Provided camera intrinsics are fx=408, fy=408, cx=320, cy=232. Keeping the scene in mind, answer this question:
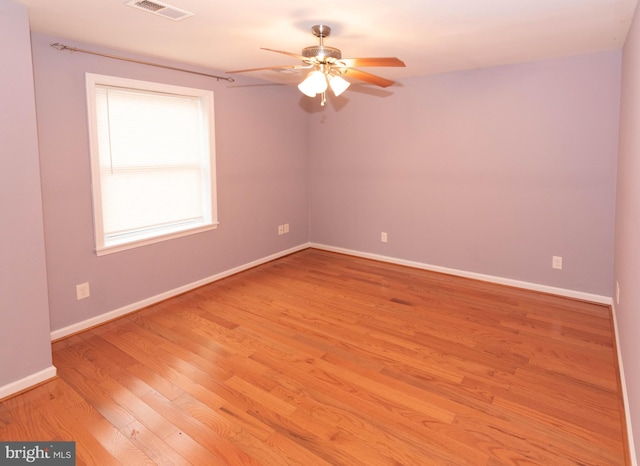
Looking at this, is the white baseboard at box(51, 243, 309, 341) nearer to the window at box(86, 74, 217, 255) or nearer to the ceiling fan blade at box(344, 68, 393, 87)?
the window at box(86, 74, 217, 255)

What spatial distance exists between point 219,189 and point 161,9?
6.91ft

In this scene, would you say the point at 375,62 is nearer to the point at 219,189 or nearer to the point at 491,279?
the point at 219,189

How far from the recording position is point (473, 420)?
2195 millimetres

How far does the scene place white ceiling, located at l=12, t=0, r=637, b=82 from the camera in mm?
2371

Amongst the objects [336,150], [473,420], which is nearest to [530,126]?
[336,150]

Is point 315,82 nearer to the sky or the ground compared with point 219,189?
nearer to the sky

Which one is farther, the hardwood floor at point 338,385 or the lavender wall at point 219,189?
the lavender wall at point 219,189

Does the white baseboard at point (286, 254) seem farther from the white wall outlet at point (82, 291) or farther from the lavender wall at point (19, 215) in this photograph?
the lavender wall at point (19, 215)

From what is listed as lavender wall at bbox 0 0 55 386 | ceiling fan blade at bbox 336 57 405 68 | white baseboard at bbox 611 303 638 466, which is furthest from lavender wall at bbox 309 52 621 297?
lavender wall at bbox 0 0 55 386

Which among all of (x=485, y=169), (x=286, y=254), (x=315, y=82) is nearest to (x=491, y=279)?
(x=485, y=169)

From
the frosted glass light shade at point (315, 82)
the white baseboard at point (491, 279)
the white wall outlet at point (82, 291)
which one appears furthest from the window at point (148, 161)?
the white baseboard at point (491, 279)

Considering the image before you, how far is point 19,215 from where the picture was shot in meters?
2.34

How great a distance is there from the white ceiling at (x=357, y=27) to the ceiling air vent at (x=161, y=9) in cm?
6

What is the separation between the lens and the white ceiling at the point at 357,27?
93.4 inches
